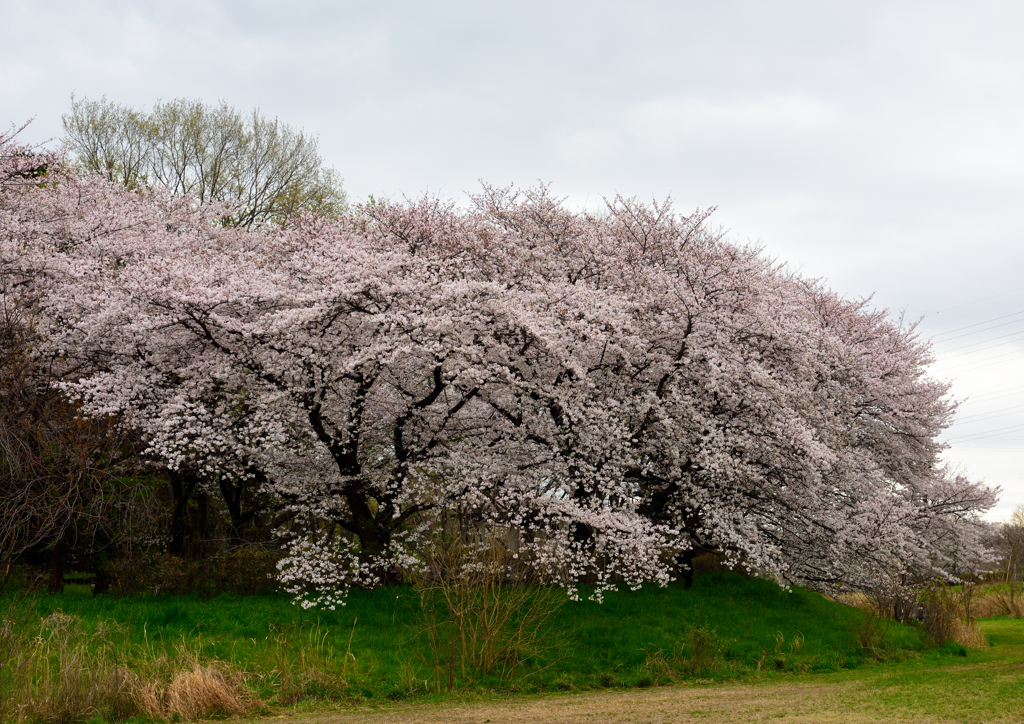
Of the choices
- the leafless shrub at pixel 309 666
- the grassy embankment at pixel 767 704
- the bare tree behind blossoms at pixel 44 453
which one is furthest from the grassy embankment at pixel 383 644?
the bare tree behind blossoms at pixel 44 453

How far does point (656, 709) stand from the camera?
1070 centimetres

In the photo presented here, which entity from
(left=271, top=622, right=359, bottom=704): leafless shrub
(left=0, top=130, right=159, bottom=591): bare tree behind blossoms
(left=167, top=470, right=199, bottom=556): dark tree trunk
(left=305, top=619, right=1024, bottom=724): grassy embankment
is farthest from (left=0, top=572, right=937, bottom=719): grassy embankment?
(left=167, top=470, right=199, bottom=556): dark tree trunk

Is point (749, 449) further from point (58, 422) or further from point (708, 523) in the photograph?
point (58, 422)

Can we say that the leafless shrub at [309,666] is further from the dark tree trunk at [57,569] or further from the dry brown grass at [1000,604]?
the dry brown grass at [1000,604]

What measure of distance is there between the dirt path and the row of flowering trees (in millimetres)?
2303

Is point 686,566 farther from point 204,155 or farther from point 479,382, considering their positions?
point 204,155

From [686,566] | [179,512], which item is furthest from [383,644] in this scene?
[686,566]

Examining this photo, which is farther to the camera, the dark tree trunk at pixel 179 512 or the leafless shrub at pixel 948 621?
the leafless shrub at pixel 948 621

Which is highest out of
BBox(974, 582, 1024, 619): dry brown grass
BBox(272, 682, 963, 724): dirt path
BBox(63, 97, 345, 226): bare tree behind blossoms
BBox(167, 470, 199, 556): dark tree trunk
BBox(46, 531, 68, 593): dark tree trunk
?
BBox(63, 97, 345, 226): bare tree behind blossoms

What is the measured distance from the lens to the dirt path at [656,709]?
981 centimetres

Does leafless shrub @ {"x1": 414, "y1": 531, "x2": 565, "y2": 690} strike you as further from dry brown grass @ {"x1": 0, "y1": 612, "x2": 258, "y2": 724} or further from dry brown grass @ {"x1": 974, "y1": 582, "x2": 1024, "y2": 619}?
dry brown grass @ {"x1": 974, "y1": 582, "x2": 1024, "y2": 619}

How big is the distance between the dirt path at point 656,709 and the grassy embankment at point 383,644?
0.77 metres

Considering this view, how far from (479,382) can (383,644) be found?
176 inches

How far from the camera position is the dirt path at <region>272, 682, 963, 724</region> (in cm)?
981
